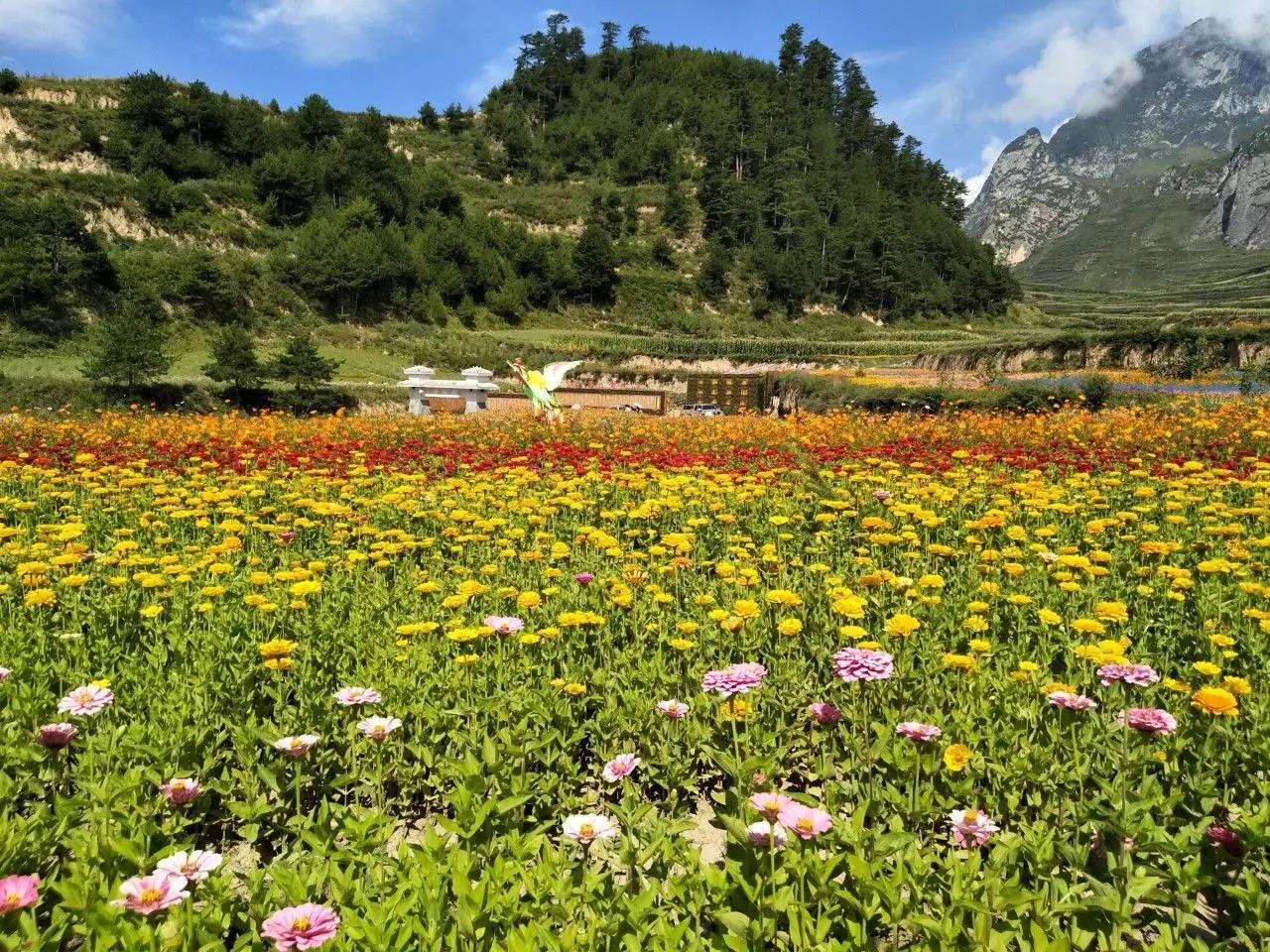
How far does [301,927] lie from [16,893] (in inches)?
22.6

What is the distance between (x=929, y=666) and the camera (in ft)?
10.9

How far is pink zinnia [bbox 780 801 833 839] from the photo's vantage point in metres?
1.70

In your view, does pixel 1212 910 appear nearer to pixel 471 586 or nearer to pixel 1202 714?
pixel 1202 714

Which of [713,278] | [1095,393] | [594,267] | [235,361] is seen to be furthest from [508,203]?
[1095,393]

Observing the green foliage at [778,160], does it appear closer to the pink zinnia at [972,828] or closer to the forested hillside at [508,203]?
the forested hillside at [508,203]

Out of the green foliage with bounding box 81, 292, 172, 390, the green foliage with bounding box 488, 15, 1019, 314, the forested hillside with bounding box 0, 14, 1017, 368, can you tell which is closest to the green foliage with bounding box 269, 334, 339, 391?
the green foliage with bounding box 81, 292, 172, 390

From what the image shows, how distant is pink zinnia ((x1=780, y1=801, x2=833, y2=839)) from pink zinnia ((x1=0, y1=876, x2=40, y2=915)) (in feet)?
5.29

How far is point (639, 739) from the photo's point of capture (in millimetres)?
3055

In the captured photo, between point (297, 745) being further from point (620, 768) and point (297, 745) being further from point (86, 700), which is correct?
point (620, 768)

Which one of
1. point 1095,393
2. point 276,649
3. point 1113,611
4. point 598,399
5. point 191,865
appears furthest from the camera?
point 598,399

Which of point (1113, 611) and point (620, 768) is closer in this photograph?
point (620, 768)

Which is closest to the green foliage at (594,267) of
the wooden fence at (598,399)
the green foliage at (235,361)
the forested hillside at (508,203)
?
the forested hillside at (508,203)

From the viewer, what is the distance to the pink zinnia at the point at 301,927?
1.48 metres

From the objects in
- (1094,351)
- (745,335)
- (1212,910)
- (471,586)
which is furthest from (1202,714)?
(745,335)
